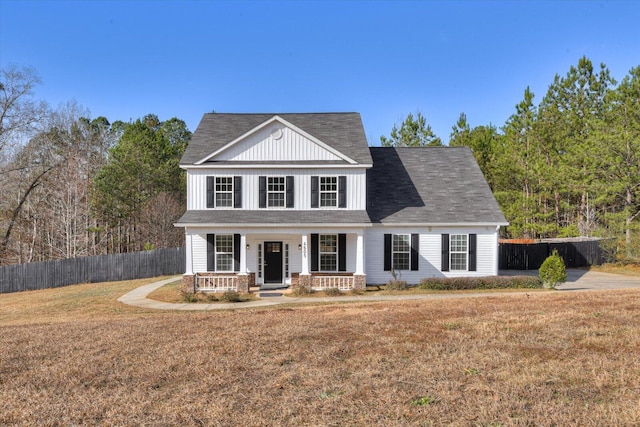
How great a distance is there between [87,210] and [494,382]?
3393 cm

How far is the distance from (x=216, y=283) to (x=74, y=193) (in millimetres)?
21059

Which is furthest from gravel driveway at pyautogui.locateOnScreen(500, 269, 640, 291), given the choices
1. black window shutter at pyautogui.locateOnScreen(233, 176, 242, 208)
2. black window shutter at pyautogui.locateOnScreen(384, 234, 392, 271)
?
black window shutter at pyautogui.locateOnScreen(233, 176, 242, 208)

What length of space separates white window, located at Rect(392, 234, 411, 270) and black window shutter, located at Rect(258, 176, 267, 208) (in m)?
6.30

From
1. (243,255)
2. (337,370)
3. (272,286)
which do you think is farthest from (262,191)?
(337,370)

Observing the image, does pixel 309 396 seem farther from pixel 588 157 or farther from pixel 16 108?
pixel 16 108

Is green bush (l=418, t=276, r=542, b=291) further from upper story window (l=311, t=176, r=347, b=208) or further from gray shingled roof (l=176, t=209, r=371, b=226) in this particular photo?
upper story window (l=311, t=176, r=347, b=208)

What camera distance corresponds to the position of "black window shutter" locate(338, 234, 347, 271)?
1980 cm

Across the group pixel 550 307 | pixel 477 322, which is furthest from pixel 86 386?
pixel 550 307

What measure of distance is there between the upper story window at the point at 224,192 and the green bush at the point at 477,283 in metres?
9.26

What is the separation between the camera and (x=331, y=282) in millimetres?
18484

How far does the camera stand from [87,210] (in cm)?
3288

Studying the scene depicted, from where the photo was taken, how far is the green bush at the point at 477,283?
716 inches

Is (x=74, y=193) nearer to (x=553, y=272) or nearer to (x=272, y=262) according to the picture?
(x=272, y=262)

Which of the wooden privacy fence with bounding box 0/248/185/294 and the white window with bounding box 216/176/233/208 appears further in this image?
the wooden privacy fence with bounding box 0/248/185/294
